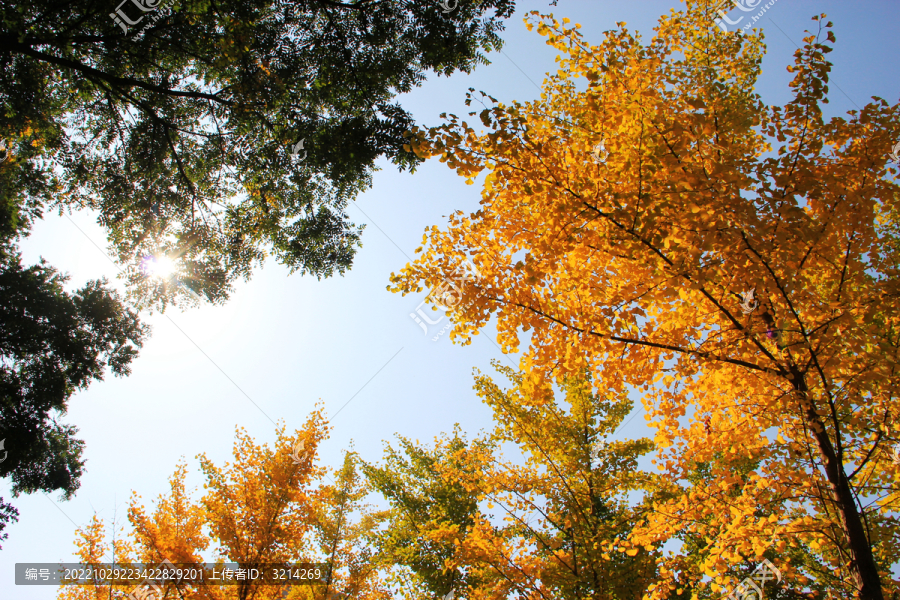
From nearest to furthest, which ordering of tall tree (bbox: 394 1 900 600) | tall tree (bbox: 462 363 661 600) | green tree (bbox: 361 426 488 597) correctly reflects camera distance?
tall tree (bbox: 394 1 900 600) → tall tree (bbox: 462 363 661 600) → green tree (bbox: 361 426 488 597)

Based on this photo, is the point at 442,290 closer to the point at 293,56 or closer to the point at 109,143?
the point at 293,56

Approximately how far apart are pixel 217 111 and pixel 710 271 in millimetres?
6668

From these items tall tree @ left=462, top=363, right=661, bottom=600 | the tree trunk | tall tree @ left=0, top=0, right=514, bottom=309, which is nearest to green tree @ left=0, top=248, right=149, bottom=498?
tall tree @ left=0, top=0, right=514, bottom=309

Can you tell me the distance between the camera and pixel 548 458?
5.05m

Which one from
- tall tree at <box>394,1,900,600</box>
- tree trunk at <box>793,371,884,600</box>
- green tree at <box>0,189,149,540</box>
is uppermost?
green tree at <box>0,189,149,540</box>

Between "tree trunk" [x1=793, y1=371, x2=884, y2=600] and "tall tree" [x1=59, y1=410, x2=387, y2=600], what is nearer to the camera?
"tree trunk" [x1=793, y1=371, x2=884, y2=600]

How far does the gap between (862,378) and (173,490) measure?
11339 millimetres

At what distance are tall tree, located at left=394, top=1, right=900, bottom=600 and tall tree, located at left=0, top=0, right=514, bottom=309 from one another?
2.63 metres

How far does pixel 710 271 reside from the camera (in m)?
2.17

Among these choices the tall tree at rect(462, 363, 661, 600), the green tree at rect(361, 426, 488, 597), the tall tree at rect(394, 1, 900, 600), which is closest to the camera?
the tall tree at rect(394, 1, 900, 600)

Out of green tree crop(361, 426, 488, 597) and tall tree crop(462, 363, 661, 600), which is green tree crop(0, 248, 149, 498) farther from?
tall tree crop(462, 363, 661, 600)

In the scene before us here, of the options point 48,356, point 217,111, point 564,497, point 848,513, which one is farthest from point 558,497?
point 48,356

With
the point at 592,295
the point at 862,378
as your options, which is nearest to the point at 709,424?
the point at 862,378

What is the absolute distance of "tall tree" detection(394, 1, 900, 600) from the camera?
2219 millimetres
